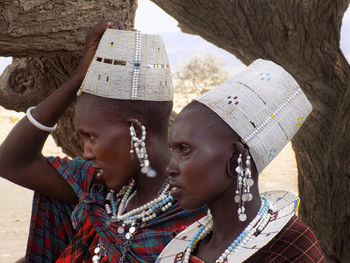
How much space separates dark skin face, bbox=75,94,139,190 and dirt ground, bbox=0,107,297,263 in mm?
4228

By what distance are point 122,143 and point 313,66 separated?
1992mm

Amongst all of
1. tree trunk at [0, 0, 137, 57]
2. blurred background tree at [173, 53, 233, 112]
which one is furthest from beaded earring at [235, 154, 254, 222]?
blurred background tree at [173, 53, 233, 112]

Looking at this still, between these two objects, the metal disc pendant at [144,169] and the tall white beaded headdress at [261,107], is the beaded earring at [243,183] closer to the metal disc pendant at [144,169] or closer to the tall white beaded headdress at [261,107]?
the tall white beaded headdress at [261,107]

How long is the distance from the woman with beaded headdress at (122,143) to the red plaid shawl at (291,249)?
0.68m

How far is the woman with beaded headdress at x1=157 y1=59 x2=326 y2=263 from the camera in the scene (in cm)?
181

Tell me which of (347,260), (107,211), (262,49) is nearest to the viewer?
(107,211)

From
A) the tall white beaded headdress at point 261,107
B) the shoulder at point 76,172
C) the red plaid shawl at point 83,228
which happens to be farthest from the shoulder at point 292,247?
the shoulder at point 76,172

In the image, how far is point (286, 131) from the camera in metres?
1.92

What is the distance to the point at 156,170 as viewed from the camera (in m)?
2.50

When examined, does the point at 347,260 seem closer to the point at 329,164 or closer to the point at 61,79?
the point at 329,164

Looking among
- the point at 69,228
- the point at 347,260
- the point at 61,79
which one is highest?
the point at 61,79

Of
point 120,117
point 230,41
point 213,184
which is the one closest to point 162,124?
point 120,117

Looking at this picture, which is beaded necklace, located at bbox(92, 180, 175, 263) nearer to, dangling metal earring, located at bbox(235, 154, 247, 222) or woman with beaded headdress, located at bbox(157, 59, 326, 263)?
woman with beaded headdress, located at bbox(157, 59, 326, 263)

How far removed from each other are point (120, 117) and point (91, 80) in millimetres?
231
